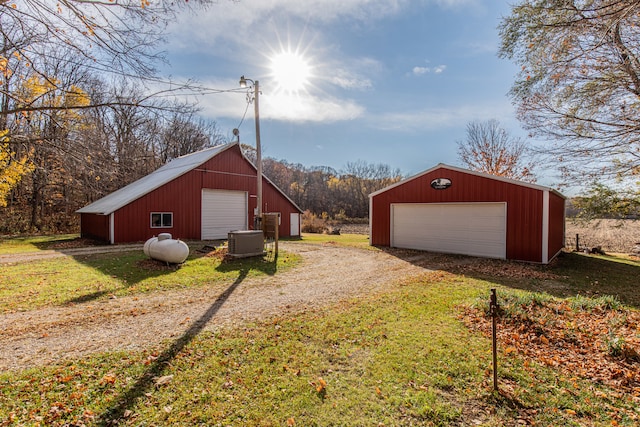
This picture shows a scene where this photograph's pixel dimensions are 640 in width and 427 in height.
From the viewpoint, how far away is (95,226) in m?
Answer: 16.6

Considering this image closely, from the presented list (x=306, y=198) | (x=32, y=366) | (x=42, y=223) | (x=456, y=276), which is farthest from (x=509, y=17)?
(x=306, y=198)

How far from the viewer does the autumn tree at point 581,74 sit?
584 cm

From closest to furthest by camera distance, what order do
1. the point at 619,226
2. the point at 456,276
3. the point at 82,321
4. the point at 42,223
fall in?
the point at 82,321 → the point at 456,276 → the point at 619,226 → the point at 42,223

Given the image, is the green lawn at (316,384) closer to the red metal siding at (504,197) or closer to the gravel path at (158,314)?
the gravel path at (158,314)

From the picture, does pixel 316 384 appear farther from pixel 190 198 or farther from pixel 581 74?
pixel 190 198

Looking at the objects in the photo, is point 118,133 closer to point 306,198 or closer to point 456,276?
point 456,276

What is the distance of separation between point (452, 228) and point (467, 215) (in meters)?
0.86

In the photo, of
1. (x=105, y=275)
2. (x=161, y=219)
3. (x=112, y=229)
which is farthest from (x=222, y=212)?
(x=105, y=275)

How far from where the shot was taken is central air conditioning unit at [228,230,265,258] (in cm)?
1051

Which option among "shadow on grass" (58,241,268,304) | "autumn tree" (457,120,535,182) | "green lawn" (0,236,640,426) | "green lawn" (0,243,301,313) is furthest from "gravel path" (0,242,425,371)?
"autumn tree" (457,120,535,182)

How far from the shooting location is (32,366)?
12.0 ft

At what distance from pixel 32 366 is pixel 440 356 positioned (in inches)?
205

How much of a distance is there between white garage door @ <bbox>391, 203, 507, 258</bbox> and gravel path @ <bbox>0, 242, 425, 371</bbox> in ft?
18.8

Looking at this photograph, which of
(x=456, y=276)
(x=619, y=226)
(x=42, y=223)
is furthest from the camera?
(x=42, y=223)
